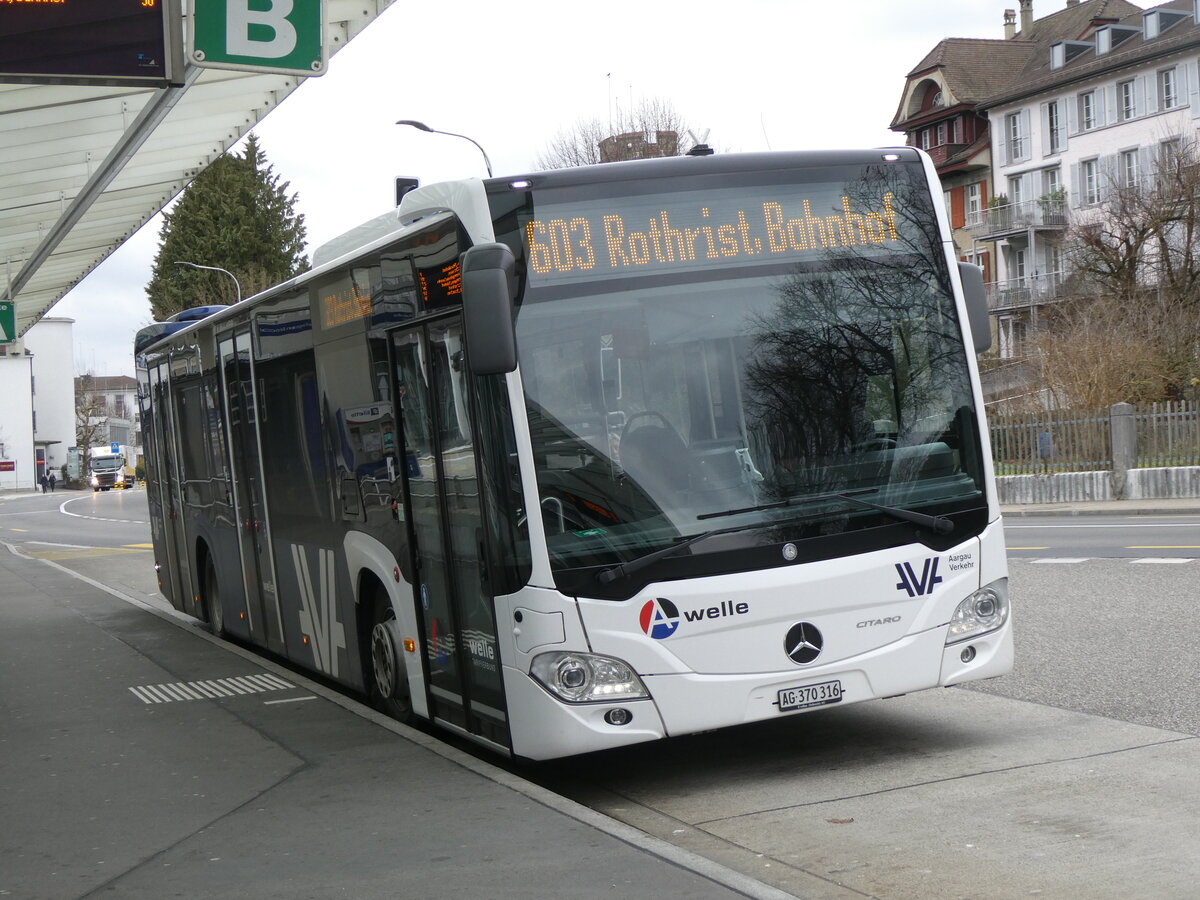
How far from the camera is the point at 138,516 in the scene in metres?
51.0

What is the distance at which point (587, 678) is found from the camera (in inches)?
271

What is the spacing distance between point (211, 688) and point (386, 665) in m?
2.18

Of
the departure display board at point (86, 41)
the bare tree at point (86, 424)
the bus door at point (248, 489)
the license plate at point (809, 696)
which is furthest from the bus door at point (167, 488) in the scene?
the bare tree at point (86, 424)

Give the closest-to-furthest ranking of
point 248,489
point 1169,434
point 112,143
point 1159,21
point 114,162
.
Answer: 1. point 248,489
2. point 114,162
3. point 112,143
4. point 1169,434
5. point 1159,21

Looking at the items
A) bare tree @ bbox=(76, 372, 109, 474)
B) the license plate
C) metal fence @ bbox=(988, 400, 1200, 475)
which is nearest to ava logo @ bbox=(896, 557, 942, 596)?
the license plate

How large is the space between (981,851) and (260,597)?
7.47 m

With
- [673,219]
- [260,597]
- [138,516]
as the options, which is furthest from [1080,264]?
[673,219]

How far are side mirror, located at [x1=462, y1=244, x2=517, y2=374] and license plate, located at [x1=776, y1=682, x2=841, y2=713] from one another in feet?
6.46

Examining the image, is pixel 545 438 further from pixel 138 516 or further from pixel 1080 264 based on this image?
pixel 138 516

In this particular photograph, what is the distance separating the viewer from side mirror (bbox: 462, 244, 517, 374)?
6648 millimetres

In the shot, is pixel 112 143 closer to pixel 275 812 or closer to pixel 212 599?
pixel 212 599

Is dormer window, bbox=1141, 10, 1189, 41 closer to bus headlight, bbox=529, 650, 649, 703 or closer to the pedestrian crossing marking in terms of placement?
the pedestrian crossing marking

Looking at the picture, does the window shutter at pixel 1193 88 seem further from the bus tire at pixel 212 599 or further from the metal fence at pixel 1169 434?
the bus tire at pixel 212 599

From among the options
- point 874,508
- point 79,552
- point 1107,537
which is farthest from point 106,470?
point 874,508
